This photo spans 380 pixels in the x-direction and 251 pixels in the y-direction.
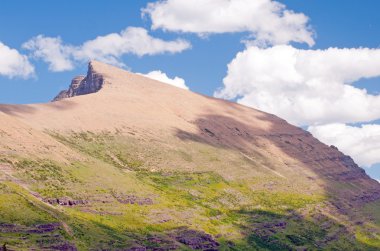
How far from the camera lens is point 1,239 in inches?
7751

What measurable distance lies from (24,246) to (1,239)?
8.21 m

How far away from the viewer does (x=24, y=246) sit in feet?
647
